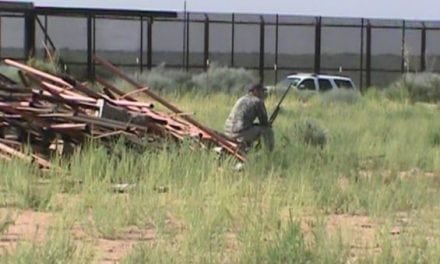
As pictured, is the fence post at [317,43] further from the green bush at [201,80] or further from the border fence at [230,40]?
the green bush at [201,80]

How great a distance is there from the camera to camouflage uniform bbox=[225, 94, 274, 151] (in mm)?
19397

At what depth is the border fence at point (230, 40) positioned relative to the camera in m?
53.4

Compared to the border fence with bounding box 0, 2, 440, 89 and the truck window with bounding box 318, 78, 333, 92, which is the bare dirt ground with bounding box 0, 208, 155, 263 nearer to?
the truck window with bounding box 318, 78, 333, 92

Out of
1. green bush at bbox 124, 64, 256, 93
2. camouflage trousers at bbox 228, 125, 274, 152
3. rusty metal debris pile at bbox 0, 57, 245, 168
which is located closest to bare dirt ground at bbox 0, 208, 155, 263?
rusty metal debris pile at bbox 0, 57, 245, 168

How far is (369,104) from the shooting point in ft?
125

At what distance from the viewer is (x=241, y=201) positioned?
44.5ft

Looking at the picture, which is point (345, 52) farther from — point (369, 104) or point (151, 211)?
point (151, 211)

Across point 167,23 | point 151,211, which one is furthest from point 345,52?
point 151,211

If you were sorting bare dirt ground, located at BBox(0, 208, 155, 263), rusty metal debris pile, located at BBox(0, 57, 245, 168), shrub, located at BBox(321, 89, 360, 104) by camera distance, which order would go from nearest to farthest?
bare dirt ground, located at BBox(0, 208, 155, 263) → rusty metal debris pile, located at BBox(0, 57, 245, 168) → shrub, located at BBox(321, 89, 360, 104)

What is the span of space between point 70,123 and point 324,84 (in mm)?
28517

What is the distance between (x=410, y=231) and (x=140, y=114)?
727 cm

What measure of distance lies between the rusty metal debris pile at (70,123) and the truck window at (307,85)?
25137 mm

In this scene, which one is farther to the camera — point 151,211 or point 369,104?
point 369,104

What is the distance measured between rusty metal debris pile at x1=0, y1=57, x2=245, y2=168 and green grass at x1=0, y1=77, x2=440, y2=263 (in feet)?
1.70
